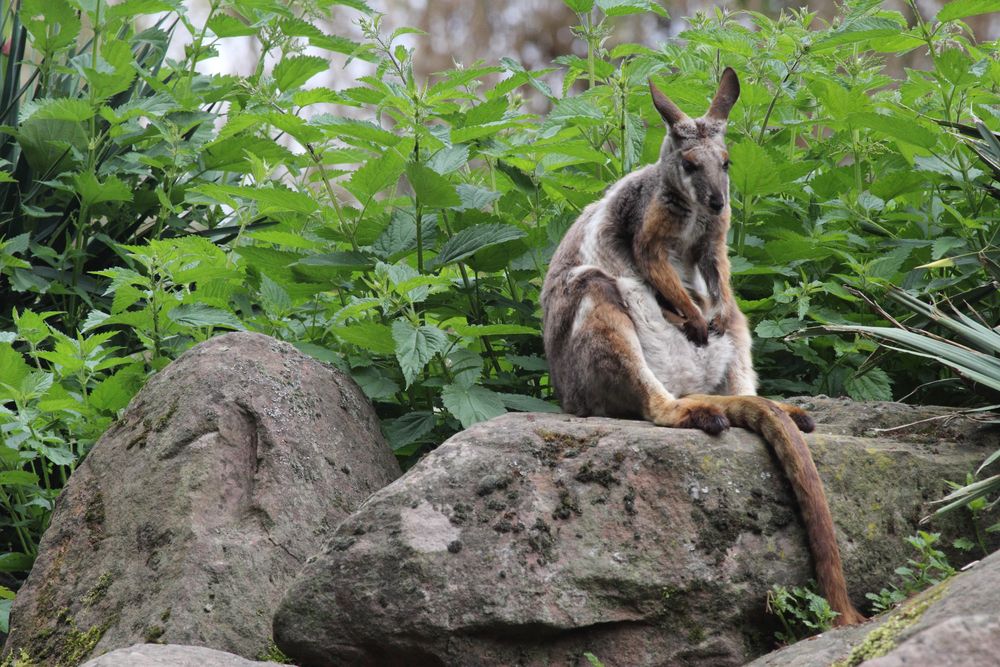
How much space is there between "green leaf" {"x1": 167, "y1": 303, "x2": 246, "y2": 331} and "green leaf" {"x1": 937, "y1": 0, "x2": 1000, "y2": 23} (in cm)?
405

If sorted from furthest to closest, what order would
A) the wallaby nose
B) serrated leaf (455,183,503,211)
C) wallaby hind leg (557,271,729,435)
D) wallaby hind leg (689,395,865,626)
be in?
1. serrated leaf (455,183,503,211)
2. the wallaby nose
3. wallaby hind leg (557,271,729,435)
4. wallaby hind leg (689,395,865,626)

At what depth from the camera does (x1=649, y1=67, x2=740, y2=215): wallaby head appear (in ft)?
16.8

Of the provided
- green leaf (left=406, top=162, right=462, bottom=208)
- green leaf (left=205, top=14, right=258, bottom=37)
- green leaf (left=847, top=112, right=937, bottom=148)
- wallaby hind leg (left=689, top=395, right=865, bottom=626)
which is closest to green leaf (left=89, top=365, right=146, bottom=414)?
green leaf (left=406, top=162, right=462, bottom=208)

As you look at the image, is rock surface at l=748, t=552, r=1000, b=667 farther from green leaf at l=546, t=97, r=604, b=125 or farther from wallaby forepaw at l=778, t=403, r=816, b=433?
green leaf at l=546, t=97, r=604, b=125

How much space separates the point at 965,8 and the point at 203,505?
4577 mm

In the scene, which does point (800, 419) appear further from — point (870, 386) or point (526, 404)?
point (526, 404)

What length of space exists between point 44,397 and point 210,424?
129 centimetres

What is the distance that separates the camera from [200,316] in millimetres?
5762

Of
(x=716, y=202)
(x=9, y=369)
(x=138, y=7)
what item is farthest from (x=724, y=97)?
(x=9, y=369)

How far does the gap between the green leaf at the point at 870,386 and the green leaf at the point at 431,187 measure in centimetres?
226

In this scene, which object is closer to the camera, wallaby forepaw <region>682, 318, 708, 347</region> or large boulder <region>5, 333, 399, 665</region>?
large boulder <region>5, 333, 399, 665</region>

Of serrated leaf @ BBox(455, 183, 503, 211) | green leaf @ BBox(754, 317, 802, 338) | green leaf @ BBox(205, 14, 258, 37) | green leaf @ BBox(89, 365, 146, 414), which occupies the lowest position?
green leaf @ BBox(89, 365, 146, 414)

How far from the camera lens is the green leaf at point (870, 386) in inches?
223

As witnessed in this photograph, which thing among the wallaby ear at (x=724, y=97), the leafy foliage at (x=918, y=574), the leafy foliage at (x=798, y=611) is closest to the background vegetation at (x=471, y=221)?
the wallaby ear at (x=724, y=97)
